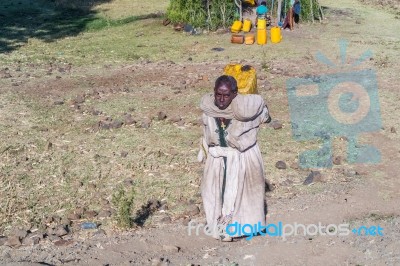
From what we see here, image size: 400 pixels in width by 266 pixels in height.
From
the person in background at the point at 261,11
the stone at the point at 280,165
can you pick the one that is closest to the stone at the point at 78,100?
the stone at the point at 280,165

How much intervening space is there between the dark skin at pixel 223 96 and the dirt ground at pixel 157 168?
1369 mm

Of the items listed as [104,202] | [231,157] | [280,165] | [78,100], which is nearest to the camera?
[231,157]

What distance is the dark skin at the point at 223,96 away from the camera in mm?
5773

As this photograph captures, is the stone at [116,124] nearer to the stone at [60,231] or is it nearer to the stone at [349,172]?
→ the stone at [60,231]

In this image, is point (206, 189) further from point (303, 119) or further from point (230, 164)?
point (303, 119)

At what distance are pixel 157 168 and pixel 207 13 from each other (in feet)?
28.2

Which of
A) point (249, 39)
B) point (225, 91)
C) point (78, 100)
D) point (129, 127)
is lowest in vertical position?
point (129, 127)

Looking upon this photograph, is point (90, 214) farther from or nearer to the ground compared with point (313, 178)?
nearer to the ground

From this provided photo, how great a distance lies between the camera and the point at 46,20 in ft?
60.7

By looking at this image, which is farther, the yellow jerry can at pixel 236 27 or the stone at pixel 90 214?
the yellow jerry can at pixel 236 27

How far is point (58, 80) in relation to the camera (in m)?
12.4

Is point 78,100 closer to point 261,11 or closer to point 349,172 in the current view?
point 349,172

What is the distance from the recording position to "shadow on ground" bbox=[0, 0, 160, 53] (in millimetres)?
16406

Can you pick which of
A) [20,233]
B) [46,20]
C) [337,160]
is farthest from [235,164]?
[46,20]
